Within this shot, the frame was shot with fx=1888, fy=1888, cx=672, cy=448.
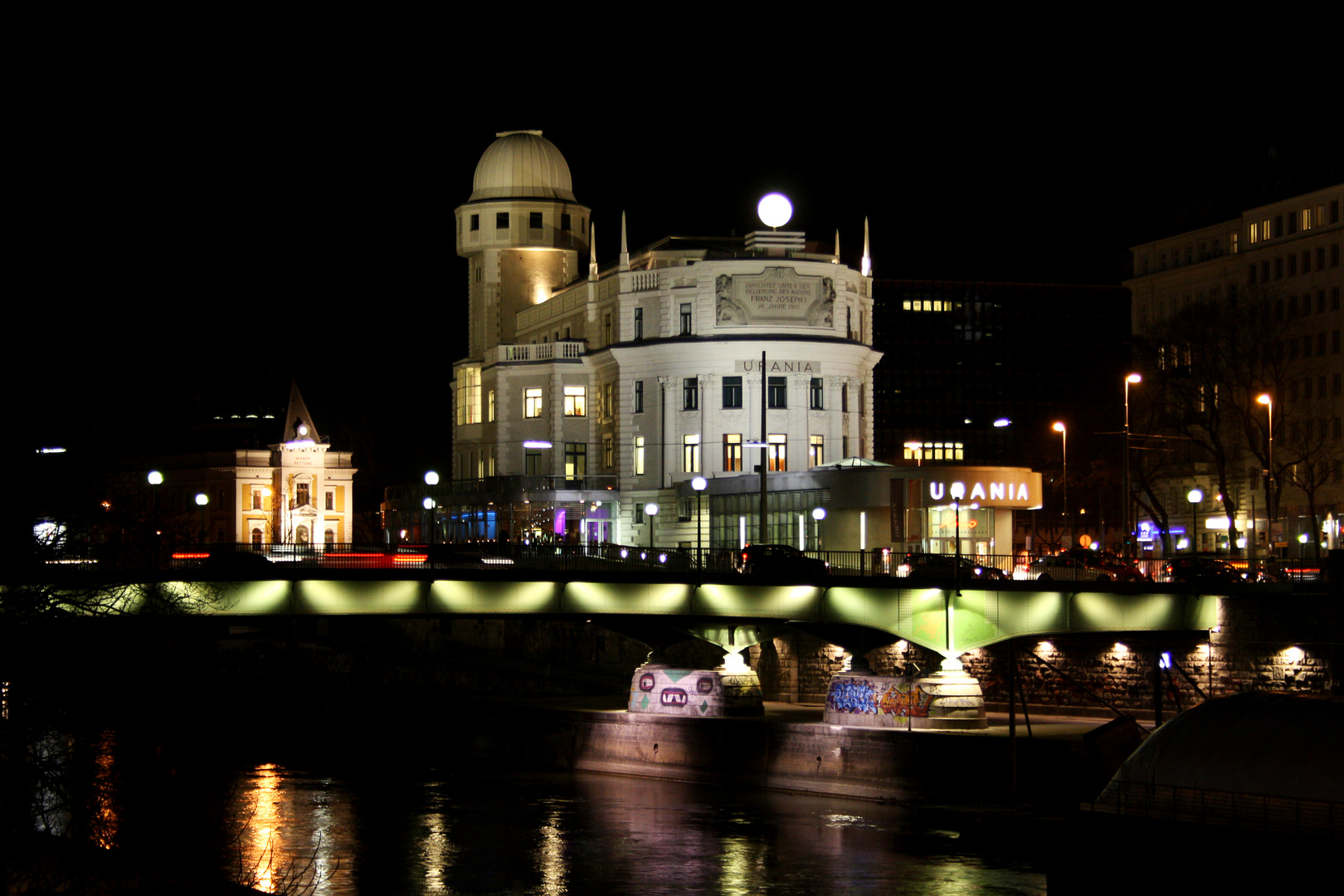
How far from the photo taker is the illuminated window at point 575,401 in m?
116

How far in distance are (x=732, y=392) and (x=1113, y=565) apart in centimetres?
3611

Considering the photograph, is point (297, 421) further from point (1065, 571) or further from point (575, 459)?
point (1065, 571)

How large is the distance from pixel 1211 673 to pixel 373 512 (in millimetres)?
124846

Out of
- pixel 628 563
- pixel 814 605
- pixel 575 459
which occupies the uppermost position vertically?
pixel 575 459

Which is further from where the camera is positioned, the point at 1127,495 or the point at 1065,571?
the point at 1127,495

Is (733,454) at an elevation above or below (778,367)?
below

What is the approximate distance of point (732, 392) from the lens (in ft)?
348

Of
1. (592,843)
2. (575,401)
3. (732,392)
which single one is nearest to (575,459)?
(575,401)

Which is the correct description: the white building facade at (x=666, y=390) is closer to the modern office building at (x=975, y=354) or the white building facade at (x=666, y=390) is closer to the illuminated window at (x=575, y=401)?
the illuminated window at (x=575, y=401)

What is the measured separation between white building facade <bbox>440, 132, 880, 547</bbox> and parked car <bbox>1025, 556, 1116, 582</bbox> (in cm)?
2954

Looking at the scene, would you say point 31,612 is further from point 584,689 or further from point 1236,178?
point 1236,178

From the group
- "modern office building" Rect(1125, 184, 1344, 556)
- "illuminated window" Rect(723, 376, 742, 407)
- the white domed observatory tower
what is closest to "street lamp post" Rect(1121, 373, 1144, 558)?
"modern office building" Rect(1125, 184, 1344, 556)

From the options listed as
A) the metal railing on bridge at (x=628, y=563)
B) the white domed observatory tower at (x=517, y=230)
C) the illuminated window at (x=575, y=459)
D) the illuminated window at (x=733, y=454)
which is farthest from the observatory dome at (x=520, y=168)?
the metal railing on bridge at (x=628, y=563)

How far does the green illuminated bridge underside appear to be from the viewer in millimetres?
66375
